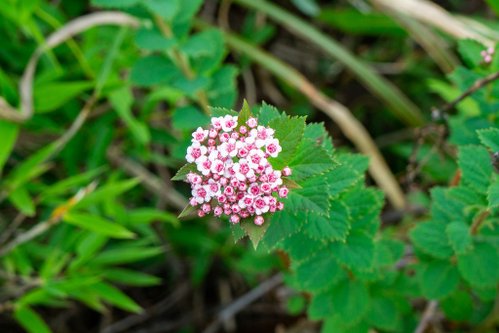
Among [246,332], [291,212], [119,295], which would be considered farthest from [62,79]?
[291,212]

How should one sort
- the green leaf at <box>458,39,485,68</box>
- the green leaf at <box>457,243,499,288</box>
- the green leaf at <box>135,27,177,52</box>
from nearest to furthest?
the green leaf at <box>457,243,499,288</box> → the green leaf at <box>458,39,485,68</box> → the green leaf at <box>135,27,177,52</box>

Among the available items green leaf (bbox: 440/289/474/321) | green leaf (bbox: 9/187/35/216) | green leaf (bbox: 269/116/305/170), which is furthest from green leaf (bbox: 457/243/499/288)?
green leaf (bbox: 9/187/35/216)

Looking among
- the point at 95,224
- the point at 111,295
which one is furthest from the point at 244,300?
the point at 95,224

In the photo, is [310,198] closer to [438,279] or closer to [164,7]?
[438,279]

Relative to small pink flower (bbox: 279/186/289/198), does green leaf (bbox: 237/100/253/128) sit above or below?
above

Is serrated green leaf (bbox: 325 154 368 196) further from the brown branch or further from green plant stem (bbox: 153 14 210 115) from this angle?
the brown branch

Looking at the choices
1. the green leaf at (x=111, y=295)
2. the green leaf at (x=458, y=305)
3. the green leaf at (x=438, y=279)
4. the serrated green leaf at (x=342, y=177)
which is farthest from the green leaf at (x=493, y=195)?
the green leaf at (x=111, y=295)
